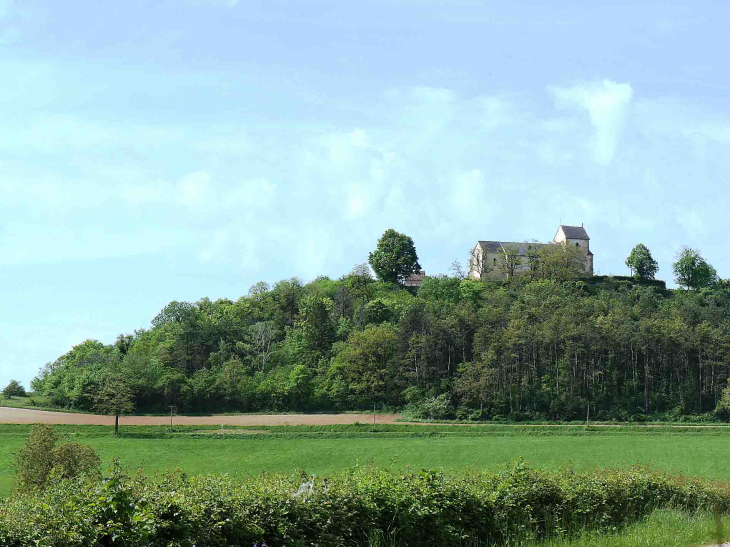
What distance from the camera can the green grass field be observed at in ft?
153

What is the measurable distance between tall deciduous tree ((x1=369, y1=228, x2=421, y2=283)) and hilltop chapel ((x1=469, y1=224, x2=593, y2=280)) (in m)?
10.2

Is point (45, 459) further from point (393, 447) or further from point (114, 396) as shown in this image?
point (114, 396)

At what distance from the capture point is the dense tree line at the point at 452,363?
7694 cm

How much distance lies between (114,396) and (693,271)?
88344 millimetres

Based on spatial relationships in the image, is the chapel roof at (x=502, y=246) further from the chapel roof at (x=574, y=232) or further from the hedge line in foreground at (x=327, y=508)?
the hedge line in foreground at (x=327, y=508)

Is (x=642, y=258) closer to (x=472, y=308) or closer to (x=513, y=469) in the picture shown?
(x=472, y=308)

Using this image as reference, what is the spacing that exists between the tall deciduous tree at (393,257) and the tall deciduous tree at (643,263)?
113 ft

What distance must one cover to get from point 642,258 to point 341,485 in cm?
11059

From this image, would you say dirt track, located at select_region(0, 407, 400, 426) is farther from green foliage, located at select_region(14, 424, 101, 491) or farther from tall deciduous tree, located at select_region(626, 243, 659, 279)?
tall deciduous tree, located at select_region(626, 243, 659, 279)

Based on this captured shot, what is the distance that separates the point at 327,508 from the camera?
1174 cm

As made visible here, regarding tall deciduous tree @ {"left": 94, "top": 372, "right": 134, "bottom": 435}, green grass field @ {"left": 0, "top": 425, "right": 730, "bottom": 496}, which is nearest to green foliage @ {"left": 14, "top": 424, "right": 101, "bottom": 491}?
green grass field @ {"left": 0, "top": 425, "right": 730, "bottom": 496}

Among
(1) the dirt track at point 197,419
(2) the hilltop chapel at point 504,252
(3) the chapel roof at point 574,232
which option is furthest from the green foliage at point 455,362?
(3) the chapel roof at point 574,232

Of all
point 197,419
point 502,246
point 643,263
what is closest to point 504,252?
point 502,246

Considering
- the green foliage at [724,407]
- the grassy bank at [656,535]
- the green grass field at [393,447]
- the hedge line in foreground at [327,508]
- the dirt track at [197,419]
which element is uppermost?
the hedge line in foreground at [327,508]
